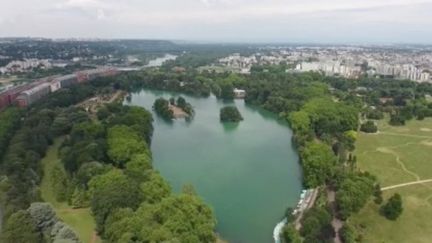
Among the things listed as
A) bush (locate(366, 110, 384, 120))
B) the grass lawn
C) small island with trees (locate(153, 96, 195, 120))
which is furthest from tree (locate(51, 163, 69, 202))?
bush (locate(366, 110, 384, 120))

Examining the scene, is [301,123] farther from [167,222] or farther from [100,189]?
[167,222]

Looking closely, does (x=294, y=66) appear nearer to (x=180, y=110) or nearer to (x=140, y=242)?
(x=180, y=110)

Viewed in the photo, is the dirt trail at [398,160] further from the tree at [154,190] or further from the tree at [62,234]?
the tree at [62,234]

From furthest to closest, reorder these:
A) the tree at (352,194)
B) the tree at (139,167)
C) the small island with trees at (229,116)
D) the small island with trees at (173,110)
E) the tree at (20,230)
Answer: the small island with trees at (173,110) → the small island with trees at (229,116) → the tree at (139,167) → the tree at (352,194) → the tree at (20,230)

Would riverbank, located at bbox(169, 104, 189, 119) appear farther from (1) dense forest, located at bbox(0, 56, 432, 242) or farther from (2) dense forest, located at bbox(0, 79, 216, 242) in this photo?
(2) dense forest, located at bbox(0, 79, 216, 242)

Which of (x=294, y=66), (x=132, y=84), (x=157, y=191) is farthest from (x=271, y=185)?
(x=294, y=66)

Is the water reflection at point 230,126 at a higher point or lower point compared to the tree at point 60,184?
lower

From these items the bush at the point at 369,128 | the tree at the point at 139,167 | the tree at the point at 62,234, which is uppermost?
the tree at the point at 139,167

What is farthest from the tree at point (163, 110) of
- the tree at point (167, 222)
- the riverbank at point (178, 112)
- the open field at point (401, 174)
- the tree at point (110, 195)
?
the tree at point (167, 222)
